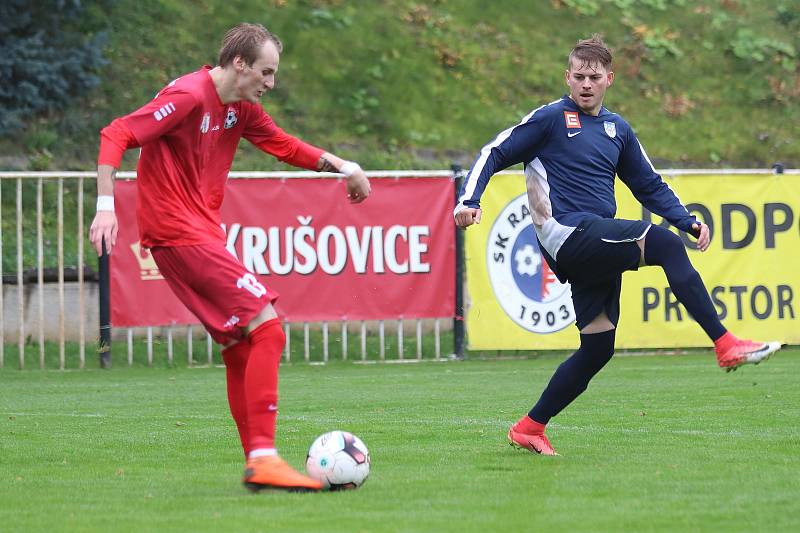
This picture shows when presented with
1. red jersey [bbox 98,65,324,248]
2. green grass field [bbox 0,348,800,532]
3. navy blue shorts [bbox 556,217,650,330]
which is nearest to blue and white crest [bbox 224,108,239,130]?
red jersey [bbox 98,65,324,248]

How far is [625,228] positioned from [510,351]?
9.08 m

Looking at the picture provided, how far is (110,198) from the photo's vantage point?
5910 mm

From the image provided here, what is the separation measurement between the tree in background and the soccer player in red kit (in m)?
12.2

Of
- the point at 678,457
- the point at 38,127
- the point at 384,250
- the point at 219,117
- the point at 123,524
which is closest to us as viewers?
the point at 123,524

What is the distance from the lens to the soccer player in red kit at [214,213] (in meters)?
6.10

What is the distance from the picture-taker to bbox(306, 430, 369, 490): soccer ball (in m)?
6.08

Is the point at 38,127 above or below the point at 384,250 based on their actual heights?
above

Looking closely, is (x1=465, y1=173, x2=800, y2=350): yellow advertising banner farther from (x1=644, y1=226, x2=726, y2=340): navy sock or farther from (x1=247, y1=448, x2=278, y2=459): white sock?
(x1=247, y1=448, x2=278, y2=459): white sock

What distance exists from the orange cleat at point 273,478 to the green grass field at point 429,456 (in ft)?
0.32

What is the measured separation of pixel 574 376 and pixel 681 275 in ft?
2.91

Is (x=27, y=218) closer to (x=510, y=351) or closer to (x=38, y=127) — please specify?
(x=38, y=127)

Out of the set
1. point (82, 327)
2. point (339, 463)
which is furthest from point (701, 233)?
point (82, 327)

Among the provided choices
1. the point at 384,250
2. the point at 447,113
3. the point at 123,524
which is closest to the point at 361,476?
the point at 123,524

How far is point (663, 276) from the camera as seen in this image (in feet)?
49.9
